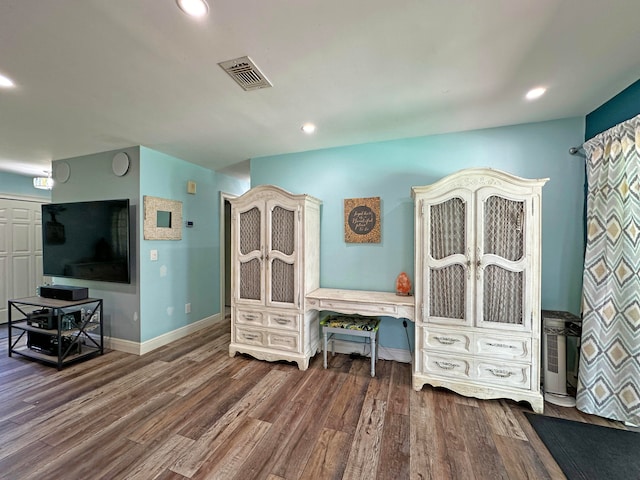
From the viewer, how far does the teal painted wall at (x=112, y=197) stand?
3121 millimetres

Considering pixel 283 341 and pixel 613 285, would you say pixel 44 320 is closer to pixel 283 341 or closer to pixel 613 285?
pixel 283 341

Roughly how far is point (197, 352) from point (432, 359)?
2.56 metres

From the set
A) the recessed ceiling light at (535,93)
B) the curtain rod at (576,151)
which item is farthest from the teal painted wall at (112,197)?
the curtain rod at (576,151)

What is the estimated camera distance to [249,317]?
2.98 meters

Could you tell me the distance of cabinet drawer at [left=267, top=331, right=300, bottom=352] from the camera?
279cm

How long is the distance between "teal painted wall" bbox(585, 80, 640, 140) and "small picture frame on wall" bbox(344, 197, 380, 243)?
191 centimetres

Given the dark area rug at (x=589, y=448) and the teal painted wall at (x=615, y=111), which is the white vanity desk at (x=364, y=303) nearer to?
the dark area rug at (x=589, y=448)

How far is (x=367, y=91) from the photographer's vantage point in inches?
78.2

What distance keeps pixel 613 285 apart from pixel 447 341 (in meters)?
1.24

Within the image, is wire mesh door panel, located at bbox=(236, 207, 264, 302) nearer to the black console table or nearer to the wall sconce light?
the black console table

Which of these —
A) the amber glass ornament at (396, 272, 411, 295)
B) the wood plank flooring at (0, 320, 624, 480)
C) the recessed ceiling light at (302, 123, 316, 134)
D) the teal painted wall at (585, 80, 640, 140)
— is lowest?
the wood plank flooring at (0, 320, 624, 480)


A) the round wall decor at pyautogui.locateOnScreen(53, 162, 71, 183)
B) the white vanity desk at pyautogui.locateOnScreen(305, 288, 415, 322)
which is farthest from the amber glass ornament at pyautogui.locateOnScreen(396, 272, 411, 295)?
the round wall decor at pyautogui.locateOnScreen(53, 162, 71, 183)

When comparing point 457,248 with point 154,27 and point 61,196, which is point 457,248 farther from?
point 61,196

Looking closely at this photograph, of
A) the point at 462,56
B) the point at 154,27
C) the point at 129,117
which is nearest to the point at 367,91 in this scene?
the point at 462,56
